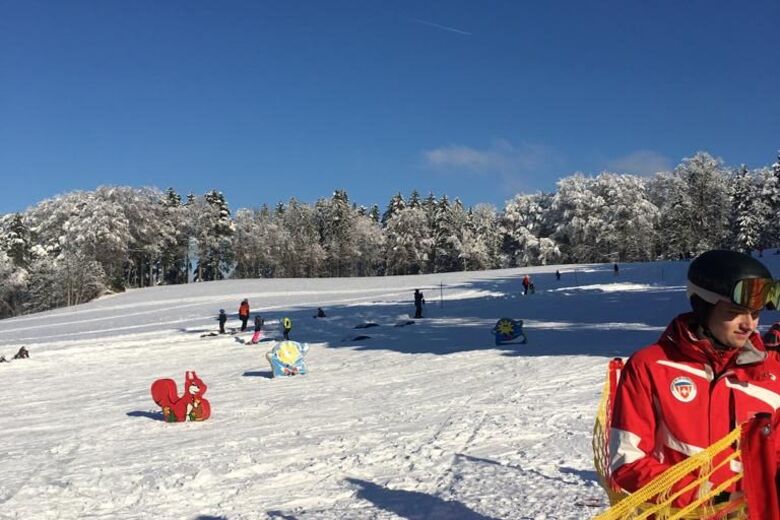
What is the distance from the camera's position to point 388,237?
91.2m

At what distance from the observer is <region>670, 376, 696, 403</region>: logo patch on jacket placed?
2619mm

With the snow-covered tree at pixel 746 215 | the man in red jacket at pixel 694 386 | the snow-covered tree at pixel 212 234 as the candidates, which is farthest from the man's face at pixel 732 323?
the snow-covered tree at pixel 212 234

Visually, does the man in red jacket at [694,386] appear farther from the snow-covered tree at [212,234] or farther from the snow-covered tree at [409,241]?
the snow-covered tree at [212,234]

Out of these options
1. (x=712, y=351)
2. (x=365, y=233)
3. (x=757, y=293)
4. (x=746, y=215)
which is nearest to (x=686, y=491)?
(x=712, y=351)

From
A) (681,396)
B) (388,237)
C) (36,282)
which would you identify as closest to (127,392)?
(681,396)

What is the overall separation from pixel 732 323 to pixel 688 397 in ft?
1.10

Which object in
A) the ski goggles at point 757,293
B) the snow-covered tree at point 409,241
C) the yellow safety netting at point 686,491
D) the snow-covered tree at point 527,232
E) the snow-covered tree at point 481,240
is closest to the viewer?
the yellow safety netting at point 686,491

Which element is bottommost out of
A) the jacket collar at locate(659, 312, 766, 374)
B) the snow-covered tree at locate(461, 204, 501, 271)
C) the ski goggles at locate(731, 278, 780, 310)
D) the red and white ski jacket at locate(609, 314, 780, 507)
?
the red and white ski jacket at locate(609, 314, 780, 507)

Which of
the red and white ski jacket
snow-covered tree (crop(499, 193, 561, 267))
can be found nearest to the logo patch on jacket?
the red and white ski jacket

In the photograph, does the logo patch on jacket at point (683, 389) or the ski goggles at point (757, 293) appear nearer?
the ski goggles at point (757, 293)

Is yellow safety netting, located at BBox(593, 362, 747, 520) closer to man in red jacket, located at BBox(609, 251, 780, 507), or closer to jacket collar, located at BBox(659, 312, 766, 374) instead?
man in red jacket, located at BBox(609, 251, 780, 507)

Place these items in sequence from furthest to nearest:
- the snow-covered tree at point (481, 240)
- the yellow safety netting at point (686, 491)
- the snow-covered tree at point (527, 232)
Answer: the snow-covered tree at point (481, 240) < the snow-covered tree at point (527, 232) < the yellow safety netting at point (686, 491)

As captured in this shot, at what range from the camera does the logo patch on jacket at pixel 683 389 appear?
262 cm

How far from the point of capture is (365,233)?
9581cm
